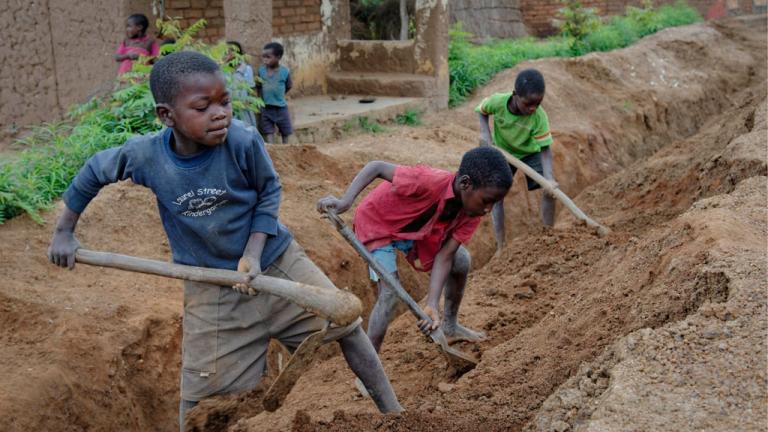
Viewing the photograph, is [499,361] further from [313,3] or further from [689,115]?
[689,115]

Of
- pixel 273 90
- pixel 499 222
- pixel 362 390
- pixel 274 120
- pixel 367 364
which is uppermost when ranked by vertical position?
pixel 273 90

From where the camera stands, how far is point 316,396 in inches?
189

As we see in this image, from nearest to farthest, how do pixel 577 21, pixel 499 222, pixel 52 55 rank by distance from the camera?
pixel 499 222 → pixel 52 55 → pixel 577 21

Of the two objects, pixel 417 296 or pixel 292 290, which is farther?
pixel 417 296

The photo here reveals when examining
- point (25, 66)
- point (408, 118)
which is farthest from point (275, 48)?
point (408, 118)

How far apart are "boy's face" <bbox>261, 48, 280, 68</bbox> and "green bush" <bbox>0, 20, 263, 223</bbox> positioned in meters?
0.85

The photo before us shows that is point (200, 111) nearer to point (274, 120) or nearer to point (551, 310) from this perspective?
point (551, 310)

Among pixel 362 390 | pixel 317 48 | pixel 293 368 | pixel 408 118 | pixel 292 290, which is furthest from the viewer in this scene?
pixel 317 48

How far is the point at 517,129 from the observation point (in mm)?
6594

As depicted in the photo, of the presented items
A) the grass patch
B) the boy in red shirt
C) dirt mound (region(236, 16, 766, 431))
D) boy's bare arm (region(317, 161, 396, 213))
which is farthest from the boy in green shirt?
the grass patch

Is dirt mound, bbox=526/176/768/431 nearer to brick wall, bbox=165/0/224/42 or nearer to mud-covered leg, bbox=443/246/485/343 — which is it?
mud-covered leg, bbox=443/246/485/343

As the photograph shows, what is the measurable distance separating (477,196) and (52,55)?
5.22 meters

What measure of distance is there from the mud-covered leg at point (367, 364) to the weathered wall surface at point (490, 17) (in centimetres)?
1322

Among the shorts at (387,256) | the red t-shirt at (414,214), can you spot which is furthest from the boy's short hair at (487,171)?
the shorts at (387,256)
